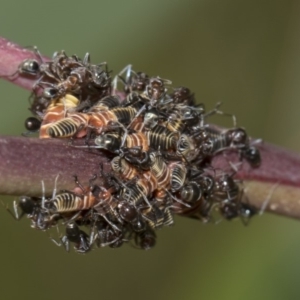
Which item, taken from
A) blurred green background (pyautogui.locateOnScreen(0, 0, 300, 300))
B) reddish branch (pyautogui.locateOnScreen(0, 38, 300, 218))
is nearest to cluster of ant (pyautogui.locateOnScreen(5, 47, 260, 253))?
reddish branch (pyautogui.locateOnScreen(0, 38, 300, 218))

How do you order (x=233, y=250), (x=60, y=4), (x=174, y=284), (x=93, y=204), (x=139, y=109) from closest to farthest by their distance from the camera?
(x=93, y=204)
(x=139, y=109)
(x=60, y=4)
(x=233, y=250)
(x=174, y=284)

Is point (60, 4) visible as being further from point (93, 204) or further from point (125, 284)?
point (125, 284)

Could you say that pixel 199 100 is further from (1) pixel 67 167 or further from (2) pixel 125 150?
(1) pixel 67 167

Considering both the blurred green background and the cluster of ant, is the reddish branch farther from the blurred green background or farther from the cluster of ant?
the blurred green background

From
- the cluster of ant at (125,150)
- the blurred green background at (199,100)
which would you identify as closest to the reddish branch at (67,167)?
the cluster of ant at (125,150)

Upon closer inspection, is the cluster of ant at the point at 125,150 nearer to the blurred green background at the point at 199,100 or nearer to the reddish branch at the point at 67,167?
the reddish branch at the point at 67,167

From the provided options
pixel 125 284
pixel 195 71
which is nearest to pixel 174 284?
pixel 125 284

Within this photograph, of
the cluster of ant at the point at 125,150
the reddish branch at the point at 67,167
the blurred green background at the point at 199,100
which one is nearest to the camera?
the reddish branch at the point at 67,167
